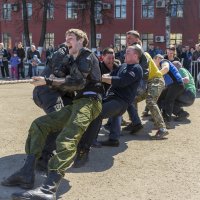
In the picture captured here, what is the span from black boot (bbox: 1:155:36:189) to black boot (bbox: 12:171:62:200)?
34 centimetres

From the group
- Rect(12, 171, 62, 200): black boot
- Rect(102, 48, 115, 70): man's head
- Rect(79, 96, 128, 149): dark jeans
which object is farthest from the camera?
Rect(102, 48, 115, 70): man's head

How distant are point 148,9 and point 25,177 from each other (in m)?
37.5

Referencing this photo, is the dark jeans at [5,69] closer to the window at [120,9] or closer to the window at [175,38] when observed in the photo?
the window at [175,38]

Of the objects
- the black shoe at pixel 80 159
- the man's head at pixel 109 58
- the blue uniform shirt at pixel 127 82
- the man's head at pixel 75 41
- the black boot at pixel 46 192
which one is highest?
the man's head at pixel 75 41

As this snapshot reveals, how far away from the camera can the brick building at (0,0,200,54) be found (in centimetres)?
3881

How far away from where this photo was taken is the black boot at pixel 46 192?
13.7 feet

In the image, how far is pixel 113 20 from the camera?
138 feet

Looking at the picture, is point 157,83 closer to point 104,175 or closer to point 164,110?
point 164,110

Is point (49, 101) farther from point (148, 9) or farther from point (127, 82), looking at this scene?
point (148, 9)

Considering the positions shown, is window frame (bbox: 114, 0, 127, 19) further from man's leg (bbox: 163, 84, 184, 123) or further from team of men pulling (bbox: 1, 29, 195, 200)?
team of men pulling (bbox: 1, 29, 195, 200)

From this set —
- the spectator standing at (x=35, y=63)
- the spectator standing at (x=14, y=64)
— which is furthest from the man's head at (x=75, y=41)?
the spectator standing at (x=14, y=64)

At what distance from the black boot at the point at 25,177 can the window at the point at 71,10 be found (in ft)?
126

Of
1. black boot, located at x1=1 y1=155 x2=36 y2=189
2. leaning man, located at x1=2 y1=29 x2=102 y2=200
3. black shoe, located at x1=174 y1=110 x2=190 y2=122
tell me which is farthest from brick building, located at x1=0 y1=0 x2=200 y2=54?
black boot, located at x1=1 y1=155 x2=36 y2=189

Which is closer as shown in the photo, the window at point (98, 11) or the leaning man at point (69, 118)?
the leaning man at point (69, 118)
